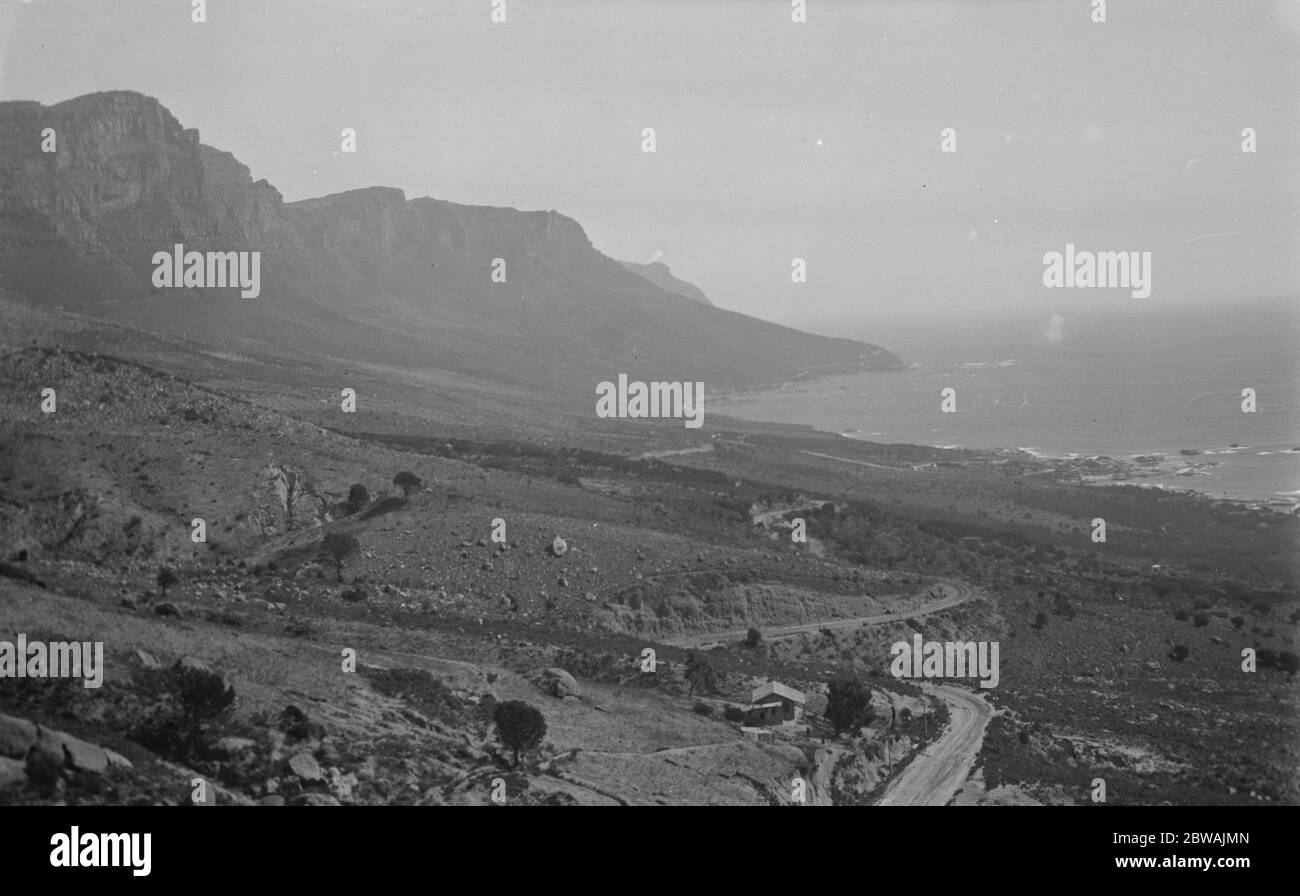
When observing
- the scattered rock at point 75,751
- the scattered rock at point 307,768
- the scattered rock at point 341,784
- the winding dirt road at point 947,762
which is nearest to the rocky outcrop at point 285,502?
the scattered rock at point 307,768

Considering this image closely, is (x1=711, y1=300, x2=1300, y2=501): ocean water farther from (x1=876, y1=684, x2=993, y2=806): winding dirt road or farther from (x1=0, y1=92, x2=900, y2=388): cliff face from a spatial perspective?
(x1=876, y1=684, x2=993, y2=806): winding dirt road

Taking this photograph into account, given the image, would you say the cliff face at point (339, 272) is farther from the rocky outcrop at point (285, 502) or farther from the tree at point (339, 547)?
the tree at point (339, 547)

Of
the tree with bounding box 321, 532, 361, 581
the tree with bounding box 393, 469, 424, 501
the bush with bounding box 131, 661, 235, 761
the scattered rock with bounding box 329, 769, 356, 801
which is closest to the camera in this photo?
the scattered rock with bounding box 329, 769, 356, 801

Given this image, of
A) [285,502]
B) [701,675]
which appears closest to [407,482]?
[285,502]

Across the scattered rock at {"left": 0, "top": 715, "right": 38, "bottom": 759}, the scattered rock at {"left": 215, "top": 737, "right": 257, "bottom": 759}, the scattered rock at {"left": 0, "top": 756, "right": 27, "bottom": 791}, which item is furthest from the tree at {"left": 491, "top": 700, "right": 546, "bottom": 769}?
the scattered rock at {"left": 0, "top": 756, "right": 27, "bottom": 791}

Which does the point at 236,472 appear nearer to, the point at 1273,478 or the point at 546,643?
the point at 546,643

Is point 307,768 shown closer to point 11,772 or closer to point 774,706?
point 11,772
